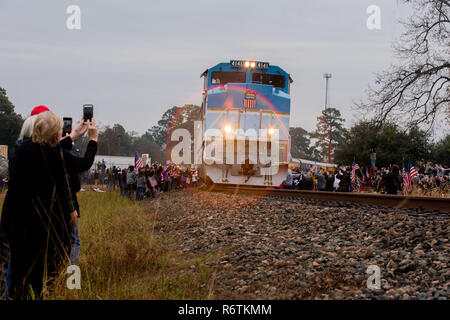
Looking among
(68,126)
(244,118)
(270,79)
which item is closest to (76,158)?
(68,126)

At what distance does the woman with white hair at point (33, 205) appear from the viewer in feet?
11.8

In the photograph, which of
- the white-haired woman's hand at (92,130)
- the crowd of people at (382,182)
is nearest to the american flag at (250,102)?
the crowd of people at (382,182)

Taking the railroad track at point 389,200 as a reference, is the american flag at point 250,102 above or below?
above

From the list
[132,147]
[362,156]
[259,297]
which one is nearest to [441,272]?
[259,297]

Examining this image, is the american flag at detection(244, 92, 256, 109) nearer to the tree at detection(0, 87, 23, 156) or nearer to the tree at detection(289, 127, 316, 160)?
the tree at detection(0, 87, 23, 156)

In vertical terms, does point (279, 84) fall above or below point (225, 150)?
above

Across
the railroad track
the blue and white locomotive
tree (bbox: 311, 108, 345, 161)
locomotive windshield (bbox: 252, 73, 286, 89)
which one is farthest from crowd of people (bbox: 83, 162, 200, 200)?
tree (bbox: 311, 108, 345, 161)

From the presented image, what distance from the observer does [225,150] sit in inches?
607

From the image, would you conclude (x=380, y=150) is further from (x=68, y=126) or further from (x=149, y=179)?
(x=68, y=126)

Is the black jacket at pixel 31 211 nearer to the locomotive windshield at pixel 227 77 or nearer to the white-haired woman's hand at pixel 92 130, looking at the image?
the white-haired woman's hand at pixel 92 130

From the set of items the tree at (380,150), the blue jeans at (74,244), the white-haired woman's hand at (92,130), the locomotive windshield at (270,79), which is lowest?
the blue jeans at (74,244)

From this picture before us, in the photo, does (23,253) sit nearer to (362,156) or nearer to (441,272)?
(441,272)
